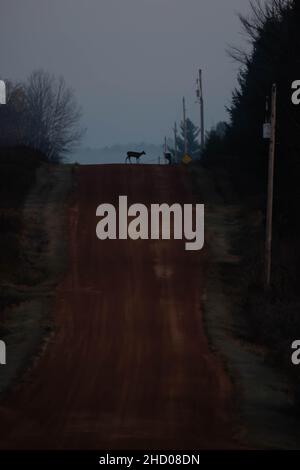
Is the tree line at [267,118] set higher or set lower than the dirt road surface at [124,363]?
higher

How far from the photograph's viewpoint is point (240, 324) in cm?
3294

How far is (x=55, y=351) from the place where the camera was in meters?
28.2

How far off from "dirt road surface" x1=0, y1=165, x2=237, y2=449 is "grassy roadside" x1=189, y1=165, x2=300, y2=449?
434 millimetres

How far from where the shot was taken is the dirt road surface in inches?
750

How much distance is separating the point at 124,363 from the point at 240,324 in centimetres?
700

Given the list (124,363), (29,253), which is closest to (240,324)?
(124,363)

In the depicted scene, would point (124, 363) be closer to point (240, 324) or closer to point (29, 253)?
point (240, 324)

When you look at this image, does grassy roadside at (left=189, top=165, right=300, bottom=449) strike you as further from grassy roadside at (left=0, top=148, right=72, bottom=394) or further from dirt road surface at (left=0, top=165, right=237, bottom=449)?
grassy roadside at (left=0, top=148, right=72, bottom=394)

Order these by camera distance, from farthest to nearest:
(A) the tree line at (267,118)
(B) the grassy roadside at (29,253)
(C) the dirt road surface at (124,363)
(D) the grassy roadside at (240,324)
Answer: (A) the tree line at (267,118), (B) the grassy roadside at (29,253), (D) the grassy roadside at (240,324), (C) the dirt road surface at (124,363)

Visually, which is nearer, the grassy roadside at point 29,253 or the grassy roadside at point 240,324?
the grassy roadside at point 240,324

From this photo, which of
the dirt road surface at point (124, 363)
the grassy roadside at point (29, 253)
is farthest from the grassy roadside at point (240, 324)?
the grassy roadside at point (29, 253)

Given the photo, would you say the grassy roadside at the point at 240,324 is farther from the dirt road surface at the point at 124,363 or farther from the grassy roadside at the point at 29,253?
the grassy roadside at the point at 29,253

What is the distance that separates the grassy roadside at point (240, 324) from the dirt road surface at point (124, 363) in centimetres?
43

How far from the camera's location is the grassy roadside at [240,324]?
20.5m
